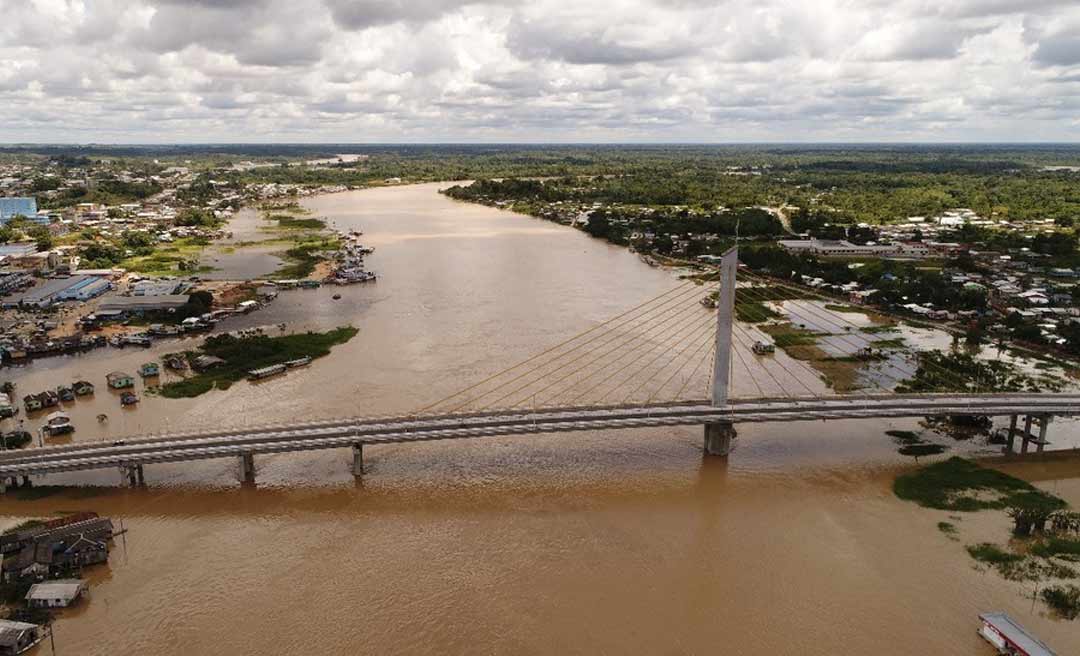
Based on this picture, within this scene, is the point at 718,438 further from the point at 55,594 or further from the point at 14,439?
the point at 14,439

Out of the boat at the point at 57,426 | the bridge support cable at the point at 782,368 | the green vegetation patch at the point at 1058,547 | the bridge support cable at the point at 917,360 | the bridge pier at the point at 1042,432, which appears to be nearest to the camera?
the green vegetation patch at the point at 1058,547

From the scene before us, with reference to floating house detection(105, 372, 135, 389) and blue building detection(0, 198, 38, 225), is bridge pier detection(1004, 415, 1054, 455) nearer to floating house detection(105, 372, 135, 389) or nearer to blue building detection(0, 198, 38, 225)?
floating house detection(105, 372, 135, 389)

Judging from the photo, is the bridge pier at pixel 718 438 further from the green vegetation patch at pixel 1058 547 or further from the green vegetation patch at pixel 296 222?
the green vegetation patch at pixel 296 222

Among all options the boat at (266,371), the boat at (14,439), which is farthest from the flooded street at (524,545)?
the boat at (14,439)

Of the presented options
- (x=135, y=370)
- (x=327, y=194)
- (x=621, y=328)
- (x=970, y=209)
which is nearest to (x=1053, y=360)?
(x=621, y=328)

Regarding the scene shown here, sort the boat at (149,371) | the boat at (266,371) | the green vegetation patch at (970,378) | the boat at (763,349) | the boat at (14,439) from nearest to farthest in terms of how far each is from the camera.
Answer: the boat at (14,439)
the green vegetation patch at (970,378)
the boat at (266,371)
the boat at (149,371)
the boat at (763,349)
